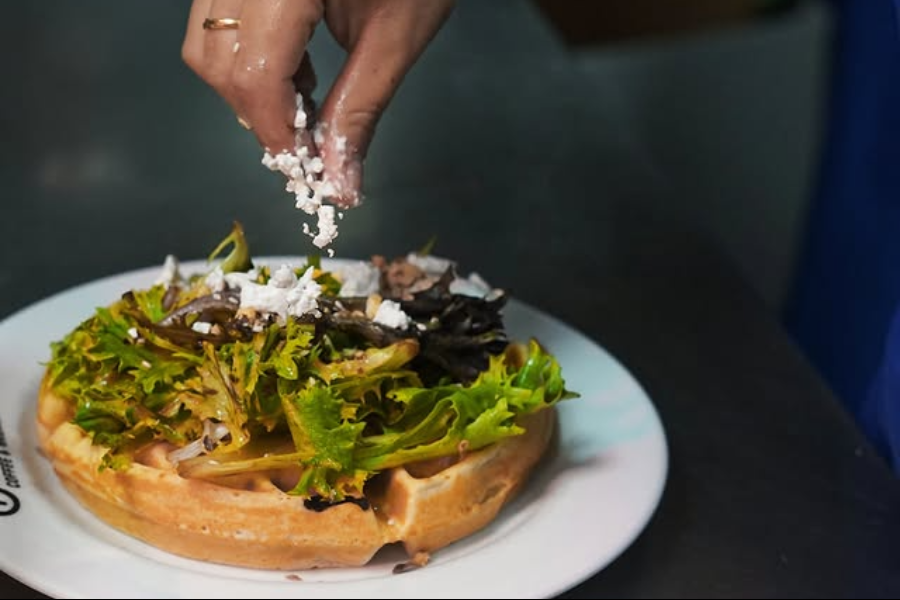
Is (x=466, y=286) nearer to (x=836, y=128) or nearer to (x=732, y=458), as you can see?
(x=732, y=458)

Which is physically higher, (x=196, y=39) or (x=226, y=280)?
(x=196, y=39)

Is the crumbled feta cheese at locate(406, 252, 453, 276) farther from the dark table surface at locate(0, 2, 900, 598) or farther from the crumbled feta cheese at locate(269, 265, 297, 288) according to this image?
the dark table surface at locate(0, 2, 900, 598)

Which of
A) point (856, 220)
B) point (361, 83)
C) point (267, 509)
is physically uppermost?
point (361, 83)

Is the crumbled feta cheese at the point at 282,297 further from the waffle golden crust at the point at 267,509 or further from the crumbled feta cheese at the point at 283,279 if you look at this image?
the waffle golden crust at the point at 267,509

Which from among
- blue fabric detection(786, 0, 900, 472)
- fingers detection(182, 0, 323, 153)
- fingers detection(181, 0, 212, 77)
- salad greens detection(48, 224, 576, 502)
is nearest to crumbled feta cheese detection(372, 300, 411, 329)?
salad greens detection(48, 224, 576, 502)

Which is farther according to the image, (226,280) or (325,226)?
(226,280)

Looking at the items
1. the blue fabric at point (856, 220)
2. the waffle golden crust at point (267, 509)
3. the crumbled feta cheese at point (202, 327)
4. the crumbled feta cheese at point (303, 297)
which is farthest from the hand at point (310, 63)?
the blue fabric at point (856, 220)

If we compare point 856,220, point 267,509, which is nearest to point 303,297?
point 267,509

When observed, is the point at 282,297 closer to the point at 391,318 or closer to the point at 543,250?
the point at 391,318
